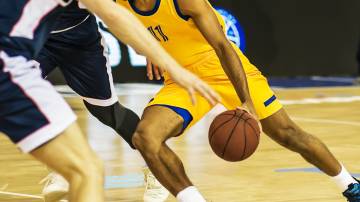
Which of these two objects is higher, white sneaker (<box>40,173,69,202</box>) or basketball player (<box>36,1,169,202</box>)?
basketball player (<box>36,1,169,202</box>)

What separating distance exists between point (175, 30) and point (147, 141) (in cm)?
79

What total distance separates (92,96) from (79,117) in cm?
463

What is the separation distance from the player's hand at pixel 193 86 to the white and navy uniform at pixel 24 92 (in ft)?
1.40

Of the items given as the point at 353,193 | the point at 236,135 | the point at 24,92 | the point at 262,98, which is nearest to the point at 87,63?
the point at 262,98

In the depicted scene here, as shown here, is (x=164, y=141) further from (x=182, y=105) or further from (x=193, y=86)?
(x=193, y=86)

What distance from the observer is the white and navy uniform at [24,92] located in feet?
11.4

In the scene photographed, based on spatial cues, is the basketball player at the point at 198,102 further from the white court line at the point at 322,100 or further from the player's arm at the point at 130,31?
the white court line at the point at 322,100

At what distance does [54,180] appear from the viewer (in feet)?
18.7

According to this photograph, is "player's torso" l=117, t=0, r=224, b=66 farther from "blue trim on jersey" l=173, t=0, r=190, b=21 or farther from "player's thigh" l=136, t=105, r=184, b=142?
"player's thigh" l=136, t=105, r=184, b=142

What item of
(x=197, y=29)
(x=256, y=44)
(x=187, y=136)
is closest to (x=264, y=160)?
(x=187, y=136)

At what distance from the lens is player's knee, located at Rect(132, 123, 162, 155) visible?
4973 mm

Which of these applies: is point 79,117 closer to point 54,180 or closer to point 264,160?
point 264,160

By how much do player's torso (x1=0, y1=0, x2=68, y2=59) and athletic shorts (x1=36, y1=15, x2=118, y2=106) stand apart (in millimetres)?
2095

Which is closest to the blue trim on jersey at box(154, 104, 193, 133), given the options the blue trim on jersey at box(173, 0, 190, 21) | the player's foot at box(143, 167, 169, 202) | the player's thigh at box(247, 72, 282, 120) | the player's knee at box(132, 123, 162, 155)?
the player's knee at box(132, 123, 162, 155)
